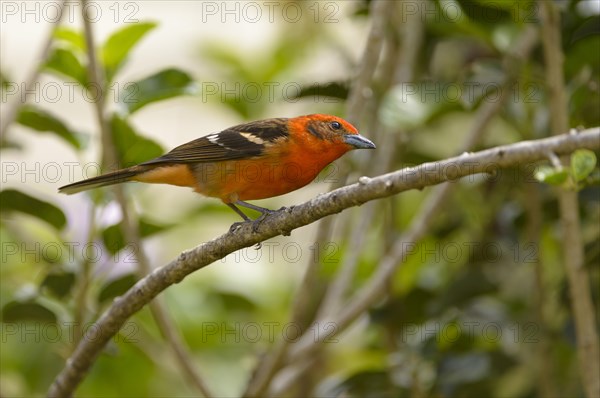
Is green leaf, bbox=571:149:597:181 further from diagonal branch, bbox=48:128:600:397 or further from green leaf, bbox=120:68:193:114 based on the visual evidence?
green leaf, bbox=120:68:193:114

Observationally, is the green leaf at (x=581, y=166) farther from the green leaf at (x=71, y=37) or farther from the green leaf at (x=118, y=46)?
the green leaf at (x=71, y=37)

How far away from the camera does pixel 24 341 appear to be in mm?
5055

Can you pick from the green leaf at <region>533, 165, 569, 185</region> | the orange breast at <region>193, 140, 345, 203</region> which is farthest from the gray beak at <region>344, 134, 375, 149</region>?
the green leaf at <region>533, 165, 569, 185</region>

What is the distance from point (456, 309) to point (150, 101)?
187 cm

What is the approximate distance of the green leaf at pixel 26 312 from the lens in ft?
12.3

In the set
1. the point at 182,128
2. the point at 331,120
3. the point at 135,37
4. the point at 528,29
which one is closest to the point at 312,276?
the point at 331,120

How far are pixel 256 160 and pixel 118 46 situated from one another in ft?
2.87

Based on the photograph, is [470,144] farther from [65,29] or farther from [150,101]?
[65,29]

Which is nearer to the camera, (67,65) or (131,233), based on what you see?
(131,233)

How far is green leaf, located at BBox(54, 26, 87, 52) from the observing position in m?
4.12

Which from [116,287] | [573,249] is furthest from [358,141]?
[116,287]

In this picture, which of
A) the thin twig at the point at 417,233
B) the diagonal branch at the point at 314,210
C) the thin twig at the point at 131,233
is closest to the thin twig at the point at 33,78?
the thin twig at the point at 131,233

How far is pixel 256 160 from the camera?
400cm

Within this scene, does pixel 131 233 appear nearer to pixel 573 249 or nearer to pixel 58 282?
pixel 58 282
